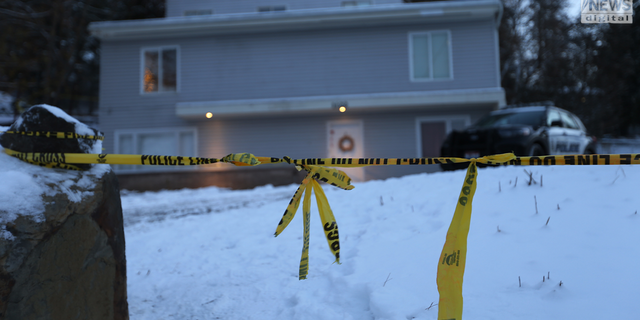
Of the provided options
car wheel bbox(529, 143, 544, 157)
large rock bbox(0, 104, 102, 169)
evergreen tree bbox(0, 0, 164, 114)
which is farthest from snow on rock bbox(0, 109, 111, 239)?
evergreen tree bbox(0, 0, 164, 114)

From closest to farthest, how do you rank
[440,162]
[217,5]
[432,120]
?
[440,162] < [432,120] < [217,5]

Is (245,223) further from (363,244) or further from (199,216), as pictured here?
(363,244)

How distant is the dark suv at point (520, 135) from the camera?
758cm

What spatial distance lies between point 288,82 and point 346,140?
2782 mm

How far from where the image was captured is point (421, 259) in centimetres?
337

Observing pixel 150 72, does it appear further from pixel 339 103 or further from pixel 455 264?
pixel 455 264

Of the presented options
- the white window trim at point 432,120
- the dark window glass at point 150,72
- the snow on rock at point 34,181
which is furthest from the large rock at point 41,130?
the dark window glass at point 150,72

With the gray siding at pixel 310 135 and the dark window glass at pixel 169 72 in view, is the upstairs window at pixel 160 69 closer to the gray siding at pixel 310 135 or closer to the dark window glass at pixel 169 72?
the dark window glass at pixel 169 72

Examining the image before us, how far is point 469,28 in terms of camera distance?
40.5 ft

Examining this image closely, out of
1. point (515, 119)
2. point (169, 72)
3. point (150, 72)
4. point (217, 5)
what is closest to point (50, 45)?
point (150, 72)

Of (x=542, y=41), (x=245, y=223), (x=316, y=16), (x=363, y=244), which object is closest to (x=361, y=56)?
(x=316, y=16)

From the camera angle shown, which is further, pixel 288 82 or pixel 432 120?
pixel 288 82

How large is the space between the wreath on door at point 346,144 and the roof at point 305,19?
374 centimetres

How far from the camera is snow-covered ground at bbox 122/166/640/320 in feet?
8.50
